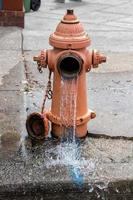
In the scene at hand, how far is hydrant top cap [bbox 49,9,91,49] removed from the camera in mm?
3983

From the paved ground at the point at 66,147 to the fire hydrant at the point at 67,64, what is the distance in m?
0.14

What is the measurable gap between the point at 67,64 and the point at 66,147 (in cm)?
68

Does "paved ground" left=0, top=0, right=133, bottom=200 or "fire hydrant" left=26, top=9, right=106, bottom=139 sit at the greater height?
"fire hydrant" left=26, top=9, right=106, bottom=139

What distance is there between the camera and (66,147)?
4.11 meters

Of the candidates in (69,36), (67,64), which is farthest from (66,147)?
(69,36)

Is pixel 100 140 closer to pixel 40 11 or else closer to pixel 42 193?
pixel 42 193

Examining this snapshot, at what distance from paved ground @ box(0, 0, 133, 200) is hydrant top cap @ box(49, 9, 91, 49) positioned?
820 mm

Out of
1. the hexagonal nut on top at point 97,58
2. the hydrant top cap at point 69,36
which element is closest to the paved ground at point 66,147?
the hexagonal nut on top at point 97,58

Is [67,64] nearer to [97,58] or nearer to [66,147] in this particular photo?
[97,58]

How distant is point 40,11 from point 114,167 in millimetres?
8425

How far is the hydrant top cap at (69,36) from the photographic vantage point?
3.98 metres

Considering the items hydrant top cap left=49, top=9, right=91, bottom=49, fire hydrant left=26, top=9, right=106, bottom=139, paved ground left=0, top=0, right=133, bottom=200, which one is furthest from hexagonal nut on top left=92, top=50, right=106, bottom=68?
paved ground left=0, top=0, right=133, bottom=200

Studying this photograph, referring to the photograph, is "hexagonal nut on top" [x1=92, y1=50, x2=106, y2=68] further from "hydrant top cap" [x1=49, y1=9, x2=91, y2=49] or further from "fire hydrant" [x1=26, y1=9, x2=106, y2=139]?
"hydrant top cap" [x1=49, y1=9, x2=91, y2=49]

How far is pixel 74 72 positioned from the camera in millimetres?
4090
